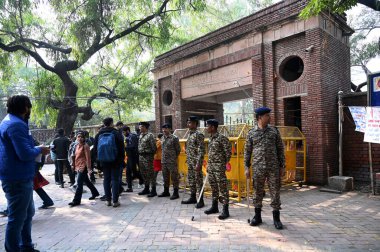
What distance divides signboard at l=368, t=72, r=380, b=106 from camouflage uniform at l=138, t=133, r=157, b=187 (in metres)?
5.24

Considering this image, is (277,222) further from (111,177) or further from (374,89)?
(374,89)

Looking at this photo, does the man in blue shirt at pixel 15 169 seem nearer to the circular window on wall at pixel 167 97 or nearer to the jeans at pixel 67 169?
the jeans at pixel 67 169

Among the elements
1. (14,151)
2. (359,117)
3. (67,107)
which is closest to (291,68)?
(359,117)

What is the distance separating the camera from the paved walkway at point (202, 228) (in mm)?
3943

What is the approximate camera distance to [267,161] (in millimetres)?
4605

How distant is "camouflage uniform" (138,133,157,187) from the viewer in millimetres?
7125

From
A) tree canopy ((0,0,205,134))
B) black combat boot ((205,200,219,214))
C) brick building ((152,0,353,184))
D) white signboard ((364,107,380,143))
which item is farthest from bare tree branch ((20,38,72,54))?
white signboard ((364,107,380,143))

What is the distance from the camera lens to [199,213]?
18.2 ft

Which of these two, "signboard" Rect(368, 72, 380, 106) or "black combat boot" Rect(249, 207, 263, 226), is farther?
"signboard" Rect(368, 72, 380, 106)

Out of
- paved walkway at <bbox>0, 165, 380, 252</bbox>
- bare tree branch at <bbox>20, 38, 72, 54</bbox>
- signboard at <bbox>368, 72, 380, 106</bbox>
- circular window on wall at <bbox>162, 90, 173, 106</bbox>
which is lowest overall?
paved walkway at <bbox>0, 165, 380, 252</bbox>

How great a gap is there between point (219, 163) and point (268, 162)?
3.31 feet

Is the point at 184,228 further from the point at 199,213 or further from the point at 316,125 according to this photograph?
the point at 316,125

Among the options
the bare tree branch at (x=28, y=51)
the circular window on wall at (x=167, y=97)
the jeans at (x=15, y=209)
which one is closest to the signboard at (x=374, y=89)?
the jeans at (x=15, y=209)

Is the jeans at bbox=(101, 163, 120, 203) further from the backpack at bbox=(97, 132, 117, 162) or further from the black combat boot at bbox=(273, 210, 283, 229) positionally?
the black combat boot at bbox=(273, 210, 283, 229)
